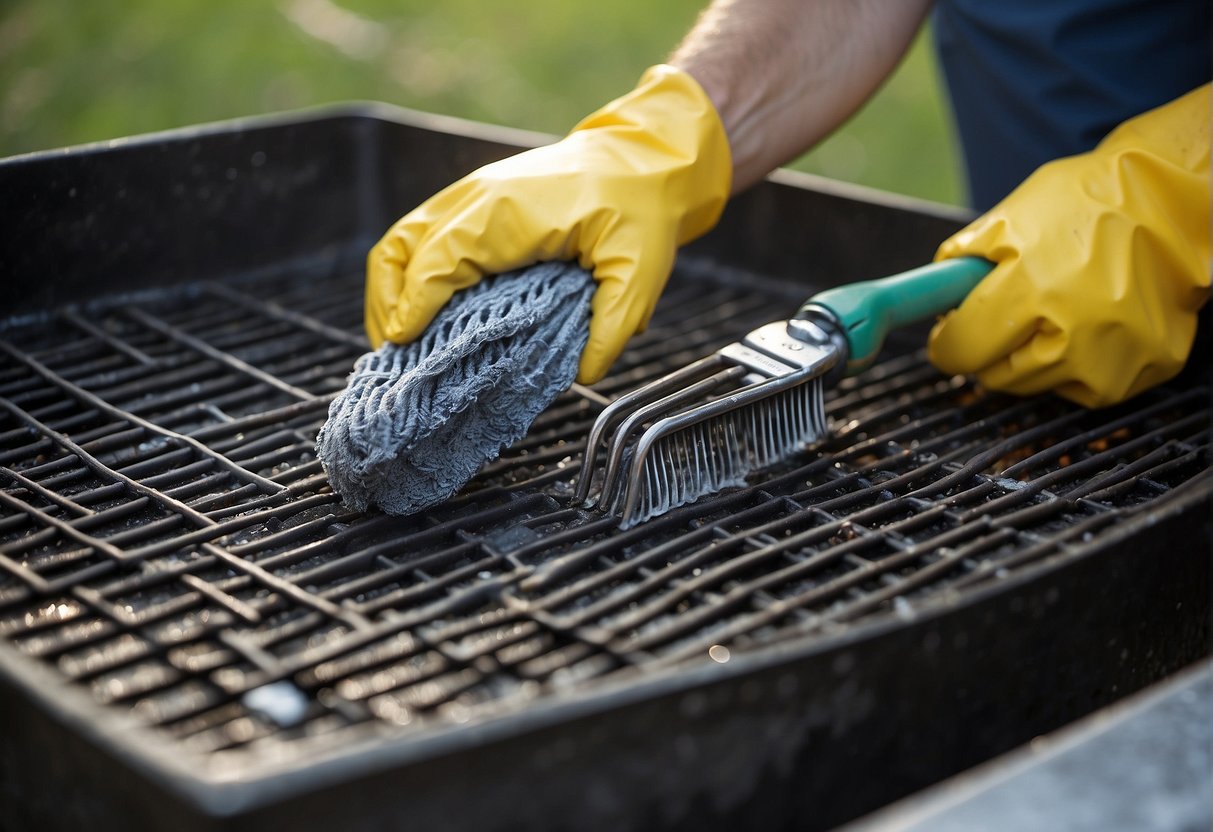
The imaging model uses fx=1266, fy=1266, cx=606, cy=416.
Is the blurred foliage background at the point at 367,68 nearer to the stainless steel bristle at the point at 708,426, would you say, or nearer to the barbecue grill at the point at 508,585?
the barbecue grill at the point at 508,585

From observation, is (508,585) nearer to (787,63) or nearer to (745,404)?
(745,404)

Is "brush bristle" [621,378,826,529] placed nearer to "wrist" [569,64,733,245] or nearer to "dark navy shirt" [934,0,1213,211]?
"wrist" [569,64,733,245]

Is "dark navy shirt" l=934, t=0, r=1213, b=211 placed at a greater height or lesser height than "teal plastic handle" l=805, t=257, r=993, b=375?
greater

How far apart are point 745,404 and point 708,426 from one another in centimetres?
5

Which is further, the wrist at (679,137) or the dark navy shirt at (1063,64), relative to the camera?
the dark navy shirt at (1063,64)

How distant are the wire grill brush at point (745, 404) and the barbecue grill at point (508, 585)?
5cm

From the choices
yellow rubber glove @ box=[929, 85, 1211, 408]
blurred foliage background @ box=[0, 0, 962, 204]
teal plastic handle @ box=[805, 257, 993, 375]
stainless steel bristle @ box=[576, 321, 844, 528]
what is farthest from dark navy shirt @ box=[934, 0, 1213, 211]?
blurred foliage background @ box=[0, 0, 962, 204]

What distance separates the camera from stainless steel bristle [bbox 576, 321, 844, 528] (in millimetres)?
1484

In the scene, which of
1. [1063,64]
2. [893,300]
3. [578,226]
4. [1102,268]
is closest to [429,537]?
[578,226]

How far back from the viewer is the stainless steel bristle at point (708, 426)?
4.87ft

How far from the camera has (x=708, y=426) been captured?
154 centimetres

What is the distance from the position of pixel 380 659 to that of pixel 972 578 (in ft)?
1.95

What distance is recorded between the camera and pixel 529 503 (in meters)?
1.52

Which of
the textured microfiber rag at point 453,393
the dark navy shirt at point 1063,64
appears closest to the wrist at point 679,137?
the textured microfiber rag at point 453,393
